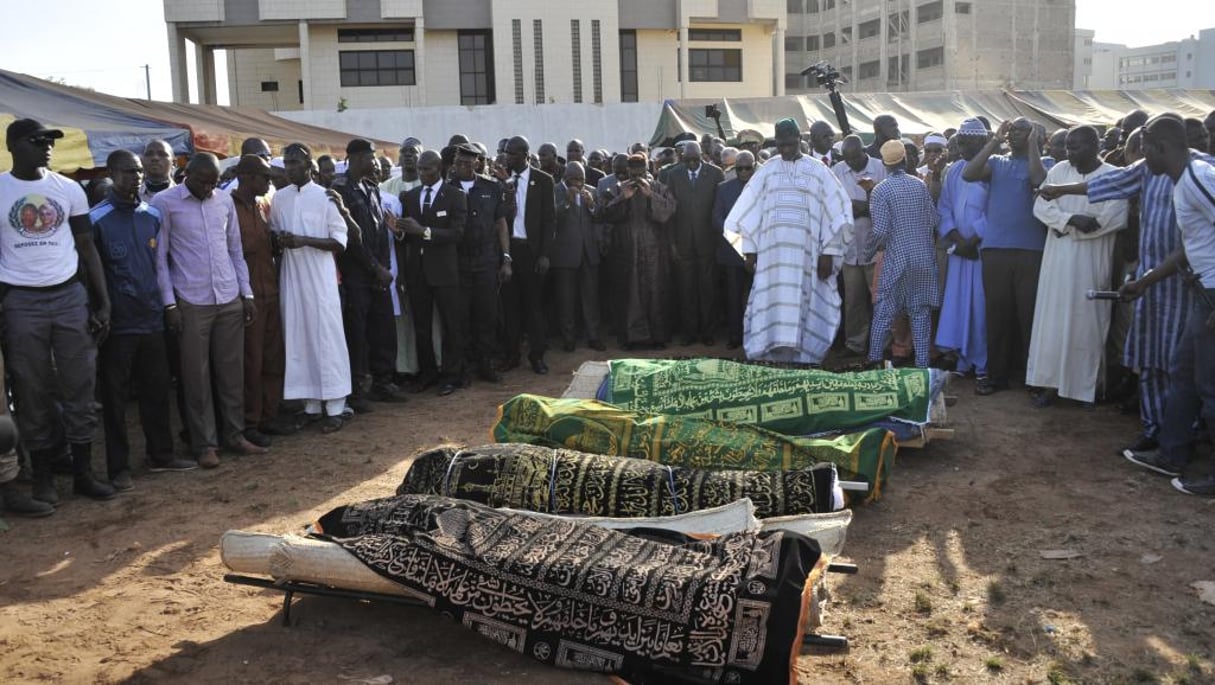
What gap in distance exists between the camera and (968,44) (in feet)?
191

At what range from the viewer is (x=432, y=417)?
25.4 feet

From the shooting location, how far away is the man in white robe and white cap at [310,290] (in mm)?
7105

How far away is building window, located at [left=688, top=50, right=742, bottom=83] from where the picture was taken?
4147 centimetres

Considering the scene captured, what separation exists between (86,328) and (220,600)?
2147 mm

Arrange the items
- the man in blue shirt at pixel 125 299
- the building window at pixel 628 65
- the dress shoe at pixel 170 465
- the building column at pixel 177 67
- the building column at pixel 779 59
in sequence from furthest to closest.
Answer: the building column at pixel 779 59, the building window at pixel 628 65, the building column at pixel 177 67, the dress shoe at pixel 170 465, the man in blue shirt at pixel 125 299

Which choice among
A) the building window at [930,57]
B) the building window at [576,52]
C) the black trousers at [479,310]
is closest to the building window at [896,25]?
the building window at [930,57]

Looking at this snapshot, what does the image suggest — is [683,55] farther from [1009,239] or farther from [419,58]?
[1009,239]

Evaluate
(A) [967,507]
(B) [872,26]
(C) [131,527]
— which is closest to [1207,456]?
(A) [967,507]

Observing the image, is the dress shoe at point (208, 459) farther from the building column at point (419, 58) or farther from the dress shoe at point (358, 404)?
the building column at point (419, 58)

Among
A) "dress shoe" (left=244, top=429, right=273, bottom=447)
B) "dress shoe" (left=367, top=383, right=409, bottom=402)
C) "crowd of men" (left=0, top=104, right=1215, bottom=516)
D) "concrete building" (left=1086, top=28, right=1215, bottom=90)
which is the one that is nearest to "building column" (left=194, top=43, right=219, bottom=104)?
"crowd of men" (left=0, top=104, right=1215, bottom=516)

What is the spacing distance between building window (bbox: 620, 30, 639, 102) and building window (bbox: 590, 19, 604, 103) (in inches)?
60.8

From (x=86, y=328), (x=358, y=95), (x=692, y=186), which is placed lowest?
(x=86, y=328)

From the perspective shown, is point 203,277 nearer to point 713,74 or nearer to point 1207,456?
point 1207,456

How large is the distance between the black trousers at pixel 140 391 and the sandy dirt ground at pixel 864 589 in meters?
0.23
